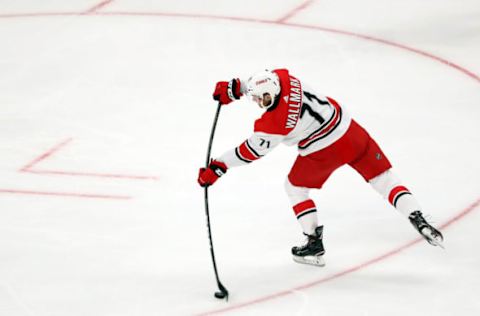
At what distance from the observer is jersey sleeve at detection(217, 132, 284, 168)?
6.15 m

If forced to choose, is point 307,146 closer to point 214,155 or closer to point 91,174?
point 214,155

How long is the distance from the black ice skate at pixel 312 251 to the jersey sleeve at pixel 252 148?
0.71 m

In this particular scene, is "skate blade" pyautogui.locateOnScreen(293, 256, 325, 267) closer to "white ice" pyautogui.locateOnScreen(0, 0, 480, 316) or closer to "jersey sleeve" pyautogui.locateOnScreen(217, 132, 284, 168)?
"white ice" pyautogui.locateOnScreen(0, 0, 480, 316)

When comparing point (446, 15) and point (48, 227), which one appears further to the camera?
point (446, 15)

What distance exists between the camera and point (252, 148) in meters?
6.18

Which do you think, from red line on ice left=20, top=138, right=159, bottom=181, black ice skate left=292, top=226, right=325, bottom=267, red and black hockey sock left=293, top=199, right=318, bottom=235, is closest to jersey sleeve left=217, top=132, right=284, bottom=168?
red and black hockey sock left=293, top=199, right=318, bottom=235

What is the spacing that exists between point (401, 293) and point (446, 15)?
5.32 meters

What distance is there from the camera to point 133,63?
1041cm

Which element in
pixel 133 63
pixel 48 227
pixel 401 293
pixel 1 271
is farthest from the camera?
pixel 133 63

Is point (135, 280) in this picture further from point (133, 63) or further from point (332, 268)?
point (133, 63)

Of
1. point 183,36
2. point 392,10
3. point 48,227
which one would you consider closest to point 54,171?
point 48,227

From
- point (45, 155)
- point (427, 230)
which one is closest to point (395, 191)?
point (427, 230)

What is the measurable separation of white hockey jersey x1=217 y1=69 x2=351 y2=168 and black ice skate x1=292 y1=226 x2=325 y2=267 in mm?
519

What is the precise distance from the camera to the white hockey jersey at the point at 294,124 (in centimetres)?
614
